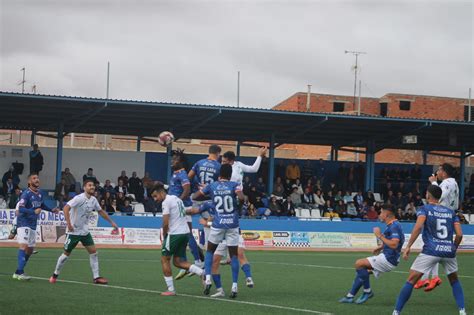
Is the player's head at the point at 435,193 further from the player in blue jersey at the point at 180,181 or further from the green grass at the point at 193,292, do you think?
the player in blue jersey at the point at 180,181

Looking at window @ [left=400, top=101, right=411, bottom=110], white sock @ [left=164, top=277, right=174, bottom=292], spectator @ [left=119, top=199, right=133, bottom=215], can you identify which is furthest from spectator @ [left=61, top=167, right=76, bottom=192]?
window @ [left=400, top=101, right=411, bottom=110]

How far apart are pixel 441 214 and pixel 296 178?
95.2 ft

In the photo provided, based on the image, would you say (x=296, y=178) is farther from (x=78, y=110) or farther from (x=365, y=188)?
(x=78, y=110)

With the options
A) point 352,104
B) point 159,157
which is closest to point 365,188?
point 159,157

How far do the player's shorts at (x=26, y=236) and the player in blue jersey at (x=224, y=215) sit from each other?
459cm

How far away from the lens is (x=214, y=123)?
3938 cm

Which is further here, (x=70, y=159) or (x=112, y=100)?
(x=70, y=159)

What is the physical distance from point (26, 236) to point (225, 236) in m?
4.94

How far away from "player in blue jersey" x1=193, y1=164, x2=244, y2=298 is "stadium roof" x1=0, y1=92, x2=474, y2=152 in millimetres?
19862

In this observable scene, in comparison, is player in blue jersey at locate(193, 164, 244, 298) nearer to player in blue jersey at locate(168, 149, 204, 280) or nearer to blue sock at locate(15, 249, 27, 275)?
player in blue jersey at locate(168, 149, 204, 280)

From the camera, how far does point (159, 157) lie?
41531mm

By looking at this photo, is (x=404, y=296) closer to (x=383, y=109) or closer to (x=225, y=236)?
(x=225, y=236)

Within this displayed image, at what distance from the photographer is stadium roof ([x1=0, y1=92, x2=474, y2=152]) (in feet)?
115

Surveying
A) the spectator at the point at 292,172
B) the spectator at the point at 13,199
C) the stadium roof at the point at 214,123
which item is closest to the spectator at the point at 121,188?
the stadium roof at the point at 214,123
